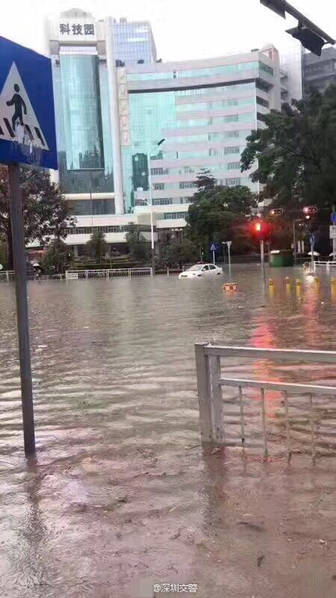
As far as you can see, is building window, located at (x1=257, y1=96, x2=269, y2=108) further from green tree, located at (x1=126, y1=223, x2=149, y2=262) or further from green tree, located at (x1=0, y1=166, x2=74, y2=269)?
green tree, located at (x1=0, y1=166, x2=74, y2=269)

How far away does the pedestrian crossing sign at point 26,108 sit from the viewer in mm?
4867

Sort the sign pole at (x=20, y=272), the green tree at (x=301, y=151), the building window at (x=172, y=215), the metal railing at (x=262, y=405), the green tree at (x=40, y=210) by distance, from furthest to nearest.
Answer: the building window at (x=172, y=215) → the green tree at (x=40, y=210) → the green tree at (x=301, y=151) → the sign pole at (x=20, y=272) → the metal railing at (x=262, y=405)

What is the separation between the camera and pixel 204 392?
5.48 m

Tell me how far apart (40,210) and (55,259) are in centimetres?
767

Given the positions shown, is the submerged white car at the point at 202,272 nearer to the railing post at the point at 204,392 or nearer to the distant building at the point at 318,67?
the railing post at the point at 204,392

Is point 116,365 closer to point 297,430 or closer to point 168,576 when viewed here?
point 297,430

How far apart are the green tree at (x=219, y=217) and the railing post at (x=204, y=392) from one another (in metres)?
84.9

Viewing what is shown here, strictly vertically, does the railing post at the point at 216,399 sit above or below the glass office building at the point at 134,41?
below

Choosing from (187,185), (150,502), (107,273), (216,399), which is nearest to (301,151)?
(107,273)

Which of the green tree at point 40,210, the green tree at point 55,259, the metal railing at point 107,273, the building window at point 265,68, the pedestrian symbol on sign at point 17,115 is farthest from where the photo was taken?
the building window at point 265,68

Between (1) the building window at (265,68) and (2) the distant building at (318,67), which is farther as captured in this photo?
(2) the distant building at (318,67)

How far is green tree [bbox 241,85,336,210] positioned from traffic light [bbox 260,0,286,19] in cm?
4069

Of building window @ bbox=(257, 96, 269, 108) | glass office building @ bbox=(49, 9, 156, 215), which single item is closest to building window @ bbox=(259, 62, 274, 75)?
building window @ bbox=(257, 96, 269, 108)

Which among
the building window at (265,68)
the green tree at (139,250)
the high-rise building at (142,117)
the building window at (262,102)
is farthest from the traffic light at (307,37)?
the building window at (265,68)
